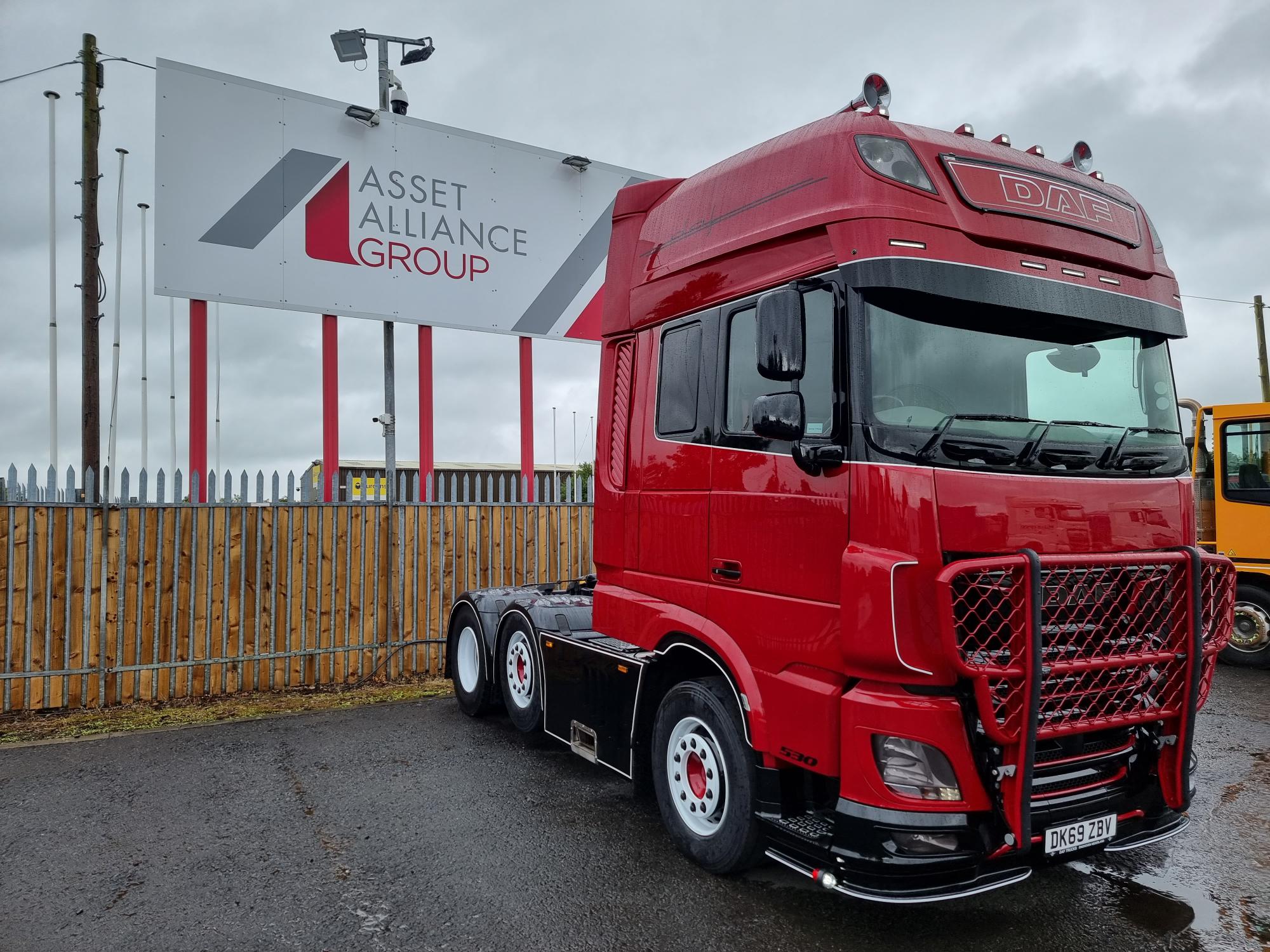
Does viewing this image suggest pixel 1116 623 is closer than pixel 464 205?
Yes

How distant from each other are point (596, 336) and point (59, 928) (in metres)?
8.16

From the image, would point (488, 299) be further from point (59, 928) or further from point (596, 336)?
point (59, 928)

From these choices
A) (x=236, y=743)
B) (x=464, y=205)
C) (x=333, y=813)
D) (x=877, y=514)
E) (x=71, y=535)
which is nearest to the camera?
(x=877, y=514)

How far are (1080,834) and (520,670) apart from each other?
393 cm

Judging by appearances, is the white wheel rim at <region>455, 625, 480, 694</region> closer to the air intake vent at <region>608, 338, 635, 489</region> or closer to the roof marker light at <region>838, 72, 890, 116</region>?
the air intake vent at <region>608, 338, 635, 489</region>

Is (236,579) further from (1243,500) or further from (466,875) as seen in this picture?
(1243,500)

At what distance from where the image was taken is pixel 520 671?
628 centimetres

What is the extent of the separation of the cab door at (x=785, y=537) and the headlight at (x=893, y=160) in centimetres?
57

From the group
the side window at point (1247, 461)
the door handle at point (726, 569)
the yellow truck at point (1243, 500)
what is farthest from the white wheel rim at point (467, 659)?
the side window at point (1247, 461)

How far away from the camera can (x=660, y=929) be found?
11.6 ft

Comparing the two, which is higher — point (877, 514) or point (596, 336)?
point (596, 336)

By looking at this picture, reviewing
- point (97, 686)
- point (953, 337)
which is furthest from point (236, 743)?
point (953, 337)

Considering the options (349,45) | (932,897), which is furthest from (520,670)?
(349,45)

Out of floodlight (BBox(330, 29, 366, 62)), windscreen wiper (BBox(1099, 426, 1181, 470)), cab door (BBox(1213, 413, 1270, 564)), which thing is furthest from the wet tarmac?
floodlight (BBox(330, 29, 366, 62))
